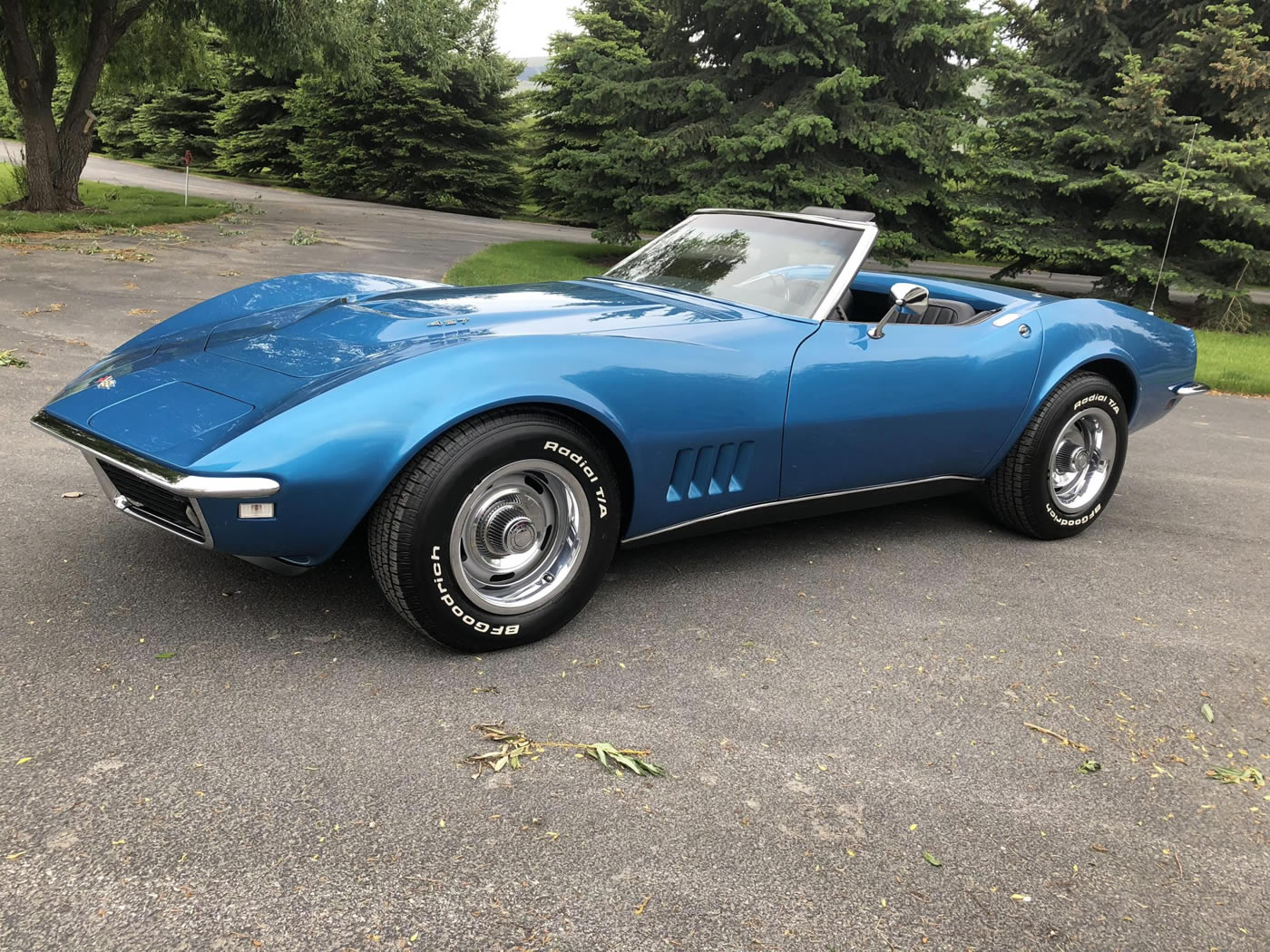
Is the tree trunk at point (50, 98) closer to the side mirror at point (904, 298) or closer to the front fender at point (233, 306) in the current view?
the front fender at point (233, 306)

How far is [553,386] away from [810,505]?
1.25 meters

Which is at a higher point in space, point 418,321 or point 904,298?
point 904,298

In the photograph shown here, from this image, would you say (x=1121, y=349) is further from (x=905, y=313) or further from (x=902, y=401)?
(x=902, y=401)

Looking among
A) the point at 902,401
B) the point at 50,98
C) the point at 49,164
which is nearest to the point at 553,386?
the point at 902,401

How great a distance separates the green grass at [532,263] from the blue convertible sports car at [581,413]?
22.2 ft

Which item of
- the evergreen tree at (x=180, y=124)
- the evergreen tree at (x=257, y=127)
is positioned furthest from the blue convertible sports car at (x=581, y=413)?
the evergreen tree at (x=180, y=124)

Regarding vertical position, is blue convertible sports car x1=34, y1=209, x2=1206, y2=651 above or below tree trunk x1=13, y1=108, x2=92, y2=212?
below

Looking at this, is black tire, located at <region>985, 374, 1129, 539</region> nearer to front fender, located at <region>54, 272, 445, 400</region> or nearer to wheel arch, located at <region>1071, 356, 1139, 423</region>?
wheel arch, located at <region>1071, 356, 1139, 423</region>

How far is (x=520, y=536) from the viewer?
2975mm

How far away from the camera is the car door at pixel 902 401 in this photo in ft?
11.5

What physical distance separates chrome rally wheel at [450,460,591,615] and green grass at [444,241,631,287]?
7.61m

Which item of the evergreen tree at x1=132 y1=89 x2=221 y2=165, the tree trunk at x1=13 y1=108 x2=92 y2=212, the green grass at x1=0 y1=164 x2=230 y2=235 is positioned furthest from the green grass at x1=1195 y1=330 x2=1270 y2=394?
the evergreen tree at x1=132 y1=89 x2=221 y2=165

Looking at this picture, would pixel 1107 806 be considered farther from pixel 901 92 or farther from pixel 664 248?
pixel 901 92

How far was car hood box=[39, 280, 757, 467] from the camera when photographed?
2713 millimetres
